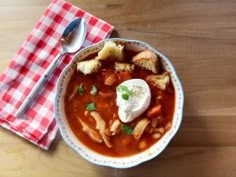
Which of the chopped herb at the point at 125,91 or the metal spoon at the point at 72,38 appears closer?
the chopped herb at the point at 125,91

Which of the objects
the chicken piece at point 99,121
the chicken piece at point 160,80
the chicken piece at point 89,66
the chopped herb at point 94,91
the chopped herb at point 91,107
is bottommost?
the chicken piece at point 99,121

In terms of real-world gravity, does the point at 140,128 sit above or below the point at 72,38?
below

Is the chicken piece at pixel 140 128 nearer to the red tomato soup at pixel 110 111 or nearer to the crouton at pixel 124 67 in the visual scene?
the red tomato soup at pixel 110 111

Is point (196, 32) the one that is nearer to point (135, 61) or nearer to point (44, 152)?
point (135, 61)

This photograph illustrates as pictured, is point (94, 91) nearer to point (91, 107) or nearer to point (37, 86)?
point (91, 107)

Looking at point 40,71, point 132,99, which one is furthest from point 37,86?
point 132,99

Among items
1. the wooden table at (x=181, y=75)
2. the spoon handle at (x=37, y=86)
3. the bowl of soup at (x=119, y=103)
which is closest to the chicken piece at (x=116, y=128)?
the bowl of soup at (x=119, y=103)

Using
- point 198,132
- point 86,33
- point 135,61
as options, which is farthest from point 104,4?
point 198,132
